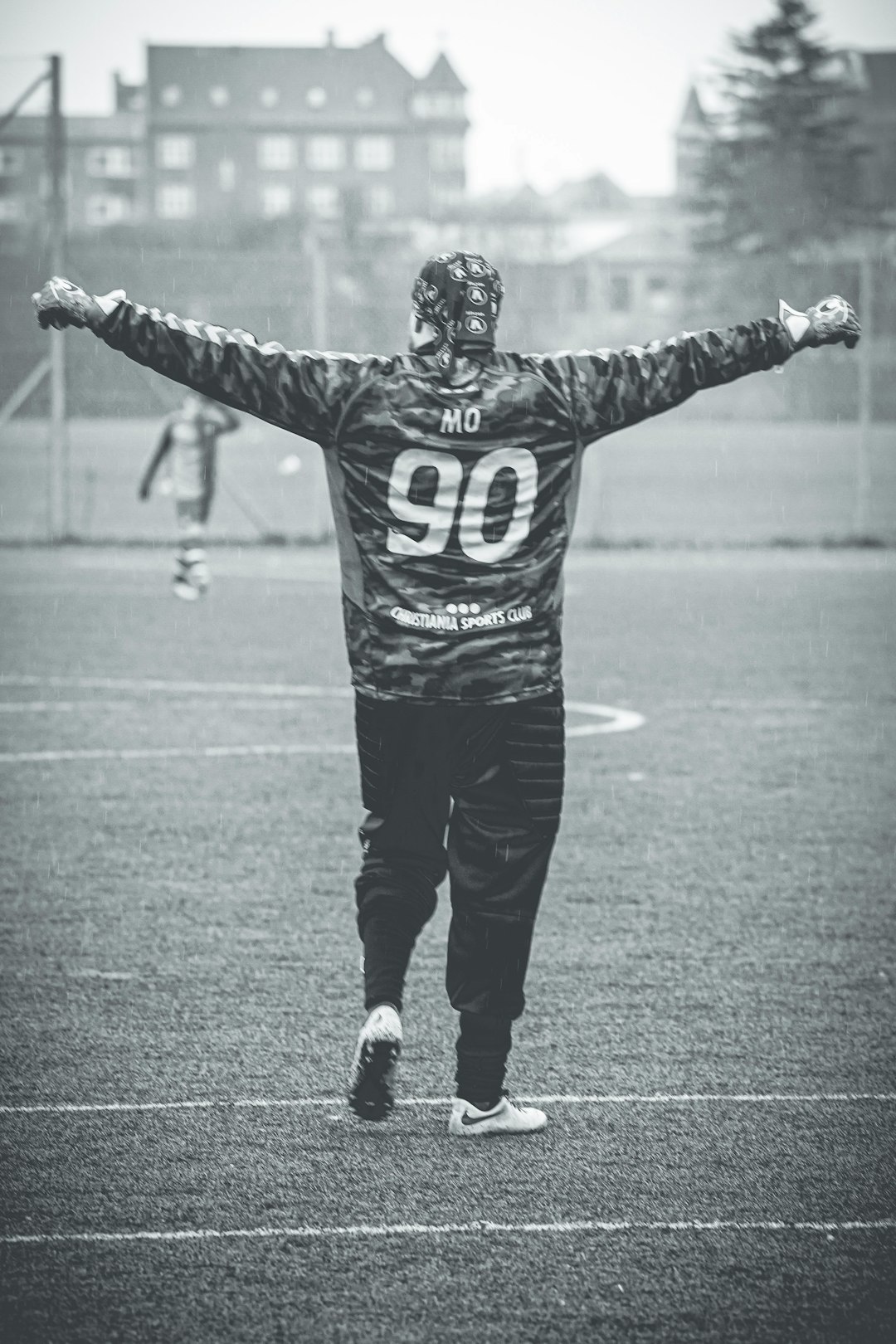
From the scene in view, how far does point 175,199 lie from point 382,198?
35.9ft

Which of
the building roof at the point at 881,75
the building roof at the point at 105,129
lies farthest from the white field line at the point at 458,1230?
the building roof at the point at 105,129

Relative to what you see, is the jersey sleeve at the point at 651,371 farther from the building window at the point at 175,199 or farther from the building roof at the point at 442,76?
the building roof at the point at 442,76

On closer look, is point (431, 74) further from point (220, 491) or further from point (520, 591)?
point (520, 591)

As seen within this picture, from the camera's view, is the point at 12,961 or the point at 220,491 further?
the point at 220,491

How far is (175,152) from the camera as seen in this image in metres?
92.9

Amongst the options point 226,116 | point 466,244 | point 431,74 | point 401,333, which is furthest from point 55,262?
point 431,74

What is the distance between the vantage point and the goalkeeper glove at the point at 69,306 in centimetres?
369

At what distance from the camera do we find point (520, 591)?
3973 mm

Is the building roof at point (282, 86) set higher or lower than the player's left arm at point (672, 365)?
higher

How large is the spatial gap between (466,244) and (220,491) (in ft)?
19.4

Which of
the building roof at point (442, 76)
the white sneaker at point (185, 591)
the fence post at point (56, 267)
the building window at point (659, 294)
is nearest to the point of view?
the white sneaker at point (185, 591)

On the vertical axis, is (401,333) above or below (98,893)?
above

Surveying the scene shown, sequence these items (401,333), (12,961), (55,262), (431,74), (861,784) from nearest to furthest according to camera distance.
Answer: (12,961) < (861,784) < (55,262) < (401,333) < (431,74)

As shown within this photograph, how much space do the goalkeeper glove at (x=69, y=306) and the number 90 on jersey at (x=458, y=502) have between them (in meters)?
0.71
